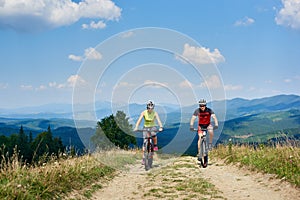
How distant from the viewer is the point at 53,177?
8.42 meters

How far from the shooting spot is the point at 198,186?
31.9 feet

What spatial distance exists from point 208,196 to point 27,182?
4516 millimetres

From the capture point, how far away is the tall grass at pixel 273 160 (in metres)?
9.55

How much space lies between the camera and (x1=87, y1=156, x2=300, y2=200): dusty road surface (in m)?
8.63

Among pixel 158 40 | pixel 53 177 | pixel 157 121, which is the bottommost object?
pixel 53 177

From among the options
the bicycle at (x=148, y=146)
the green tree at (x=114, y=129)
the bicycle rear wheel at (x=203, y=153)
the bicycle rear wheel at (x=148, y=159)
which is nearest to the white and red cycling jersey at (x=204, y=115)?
the bicycle rear wheel at (x=203, y=153)

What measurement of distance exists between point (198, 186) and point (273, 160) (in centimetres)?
333

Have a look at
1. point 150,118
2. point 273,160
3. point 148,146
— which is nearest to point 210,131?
point 150,118

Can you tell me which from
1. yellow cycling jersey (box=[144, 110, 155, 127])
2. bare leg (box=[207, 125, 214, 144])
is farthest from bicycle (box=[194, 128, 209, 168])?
yellow cycling jersey (box=[144, 110, 155, 127])

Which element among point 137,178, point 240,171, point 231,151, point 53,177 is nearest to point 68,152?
point 137,178

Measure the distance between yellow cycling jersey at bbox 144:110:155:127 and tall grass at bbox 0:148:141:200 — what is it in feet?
10.5

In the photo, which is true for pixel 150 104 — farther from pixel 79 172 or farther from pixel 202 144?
pixel 79 172

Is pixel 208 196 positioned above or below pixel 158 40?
below

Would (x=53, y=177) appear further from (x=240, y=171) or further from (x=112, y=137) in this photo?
(x=112, y=137)
